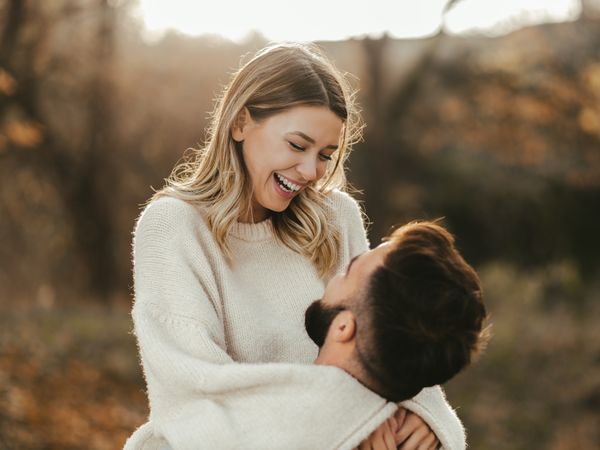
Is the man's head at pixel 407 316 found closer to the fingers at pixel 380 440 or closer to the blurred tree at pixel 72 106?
the fingers at pixel 380 440

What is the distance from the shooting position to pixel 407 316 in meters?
2.24

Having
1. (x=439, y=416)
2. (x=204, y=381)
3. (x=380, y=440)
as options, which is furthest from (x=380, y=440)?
(x=204, y=381)

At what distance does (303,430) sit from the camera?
233 centimetres

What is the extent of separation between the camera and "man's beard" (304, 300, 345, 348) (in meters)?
2.43

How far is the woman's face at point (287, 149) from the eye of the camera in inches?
111

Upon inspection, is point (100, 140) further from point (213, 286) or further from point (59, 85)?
point (213, 286)

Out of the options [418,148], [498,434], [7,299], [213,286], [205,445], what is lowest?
[498,434]

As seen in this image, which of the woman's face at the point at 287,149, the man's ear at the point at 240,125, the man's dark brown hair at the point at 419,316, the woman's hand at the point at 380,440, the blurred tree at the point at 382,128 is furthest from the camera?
the blurred tree at the point at 382,128

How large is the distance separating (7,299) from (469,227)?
575cm

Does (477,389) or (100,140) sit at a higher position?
(100,140)

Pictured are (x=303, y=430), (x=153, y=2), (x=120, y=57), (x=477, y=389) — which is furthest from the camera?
(x=120, y=57)

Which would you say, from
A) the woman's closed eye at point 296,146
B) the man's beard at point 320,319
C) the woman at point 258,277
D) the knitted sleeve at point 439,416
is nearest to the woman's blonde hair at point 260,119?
the woman at point 258,277

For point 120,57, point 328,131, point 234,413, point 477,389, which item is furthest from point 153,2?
point 234,413

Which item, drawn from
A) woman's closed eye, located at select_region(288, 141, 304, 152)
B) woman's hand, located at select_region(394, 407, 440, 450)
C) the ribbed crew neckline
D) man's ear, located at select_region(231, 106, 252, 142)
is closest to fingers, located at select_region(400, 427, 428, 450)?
woman's hand, located at select_region(394, 407, 440, 450)
